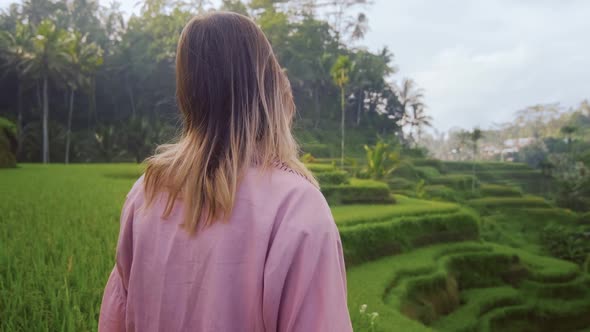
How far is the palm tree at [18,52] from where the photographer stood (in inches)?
106

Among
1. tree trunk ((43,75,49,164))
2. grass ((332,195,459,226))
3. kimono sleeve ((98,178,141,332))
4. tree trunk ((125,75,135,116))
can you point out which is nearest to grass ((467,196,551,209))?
grass ((332,195,459,226))

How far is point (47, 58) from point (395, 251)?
344 centimetres

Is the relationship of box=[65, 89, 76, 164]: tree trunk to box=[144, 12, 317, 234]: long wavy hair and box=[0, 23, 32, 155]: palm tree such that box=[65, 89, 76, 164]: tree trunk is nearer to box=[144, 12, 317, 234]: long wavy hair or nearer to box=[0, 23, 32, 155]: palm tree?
box=[0, 23, 32, 155]: palm tree

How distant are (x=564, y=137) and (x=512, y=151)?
2182 millimetres

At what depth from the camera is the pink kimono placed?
1.73ft

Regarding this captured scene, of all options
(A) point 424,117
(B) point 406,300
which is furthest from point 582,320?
(A) point 424,117

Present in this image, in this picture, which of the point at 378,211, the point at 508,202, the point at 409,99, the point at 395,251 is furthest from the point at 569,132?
the point at 395,251

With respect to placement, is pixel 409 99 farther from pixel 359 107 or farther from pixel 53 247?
pixel 53 247

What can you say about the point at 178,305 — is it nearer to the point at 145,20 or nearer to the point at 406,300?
the point at 406,300

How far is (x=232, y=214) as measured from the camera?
562mm

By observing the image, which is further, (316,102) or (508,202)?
(316,102)

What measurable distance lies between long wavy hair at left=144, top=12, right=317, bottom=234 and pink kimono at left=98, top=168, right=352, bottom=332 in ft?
0.09

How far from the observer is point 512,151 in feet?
35.3

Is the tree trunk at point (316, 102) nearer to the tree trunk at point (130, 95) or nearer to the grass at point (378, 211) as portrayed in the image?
the grass at point (378, 211)
